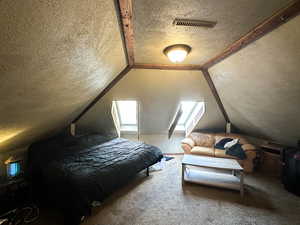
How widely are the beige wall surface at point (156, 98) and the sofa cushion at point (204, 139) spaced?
32 centimetres

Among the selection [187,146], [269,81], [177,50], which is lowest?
[187,146]

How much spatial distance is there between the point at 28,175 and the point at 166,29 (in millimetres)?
3044

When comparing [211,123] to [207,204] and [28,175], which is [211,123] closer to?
[207,204]

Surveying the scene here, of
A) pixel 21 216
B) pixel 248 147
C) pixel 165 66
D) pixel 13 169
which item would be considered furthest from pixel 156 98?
pixel 21 216

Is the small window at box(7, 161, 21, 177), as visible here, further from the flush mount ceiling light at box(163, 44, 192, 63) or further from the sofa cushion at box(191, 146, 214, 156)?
the sofa cushion at box(191, 146, 214, 156)

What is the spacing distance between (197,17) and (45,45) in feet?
3.71

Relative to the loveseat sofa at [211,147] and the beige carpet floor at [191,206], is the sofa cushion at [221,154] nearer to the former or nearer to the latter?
the loveseat sofa at [211,147]

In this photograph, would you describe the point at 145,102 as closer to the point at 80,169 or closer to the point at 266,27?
the point at 80,169

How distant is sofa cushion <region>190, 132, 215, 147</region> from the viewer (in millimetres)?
4047

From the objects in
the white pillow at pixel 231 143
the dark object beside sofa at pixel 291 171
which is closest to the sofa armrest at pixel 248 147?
the white pillow at pixel 231 143

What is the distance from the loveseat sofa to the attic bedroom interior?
28 millimetres

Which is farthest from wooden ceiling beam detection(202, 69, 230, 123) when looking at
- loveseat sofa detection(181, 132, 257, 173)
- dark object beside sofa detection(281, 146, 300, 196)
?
dark object beside sofa detection(281, 146, 300, 196)

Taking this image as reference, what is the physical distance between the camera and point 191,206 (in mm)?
2246

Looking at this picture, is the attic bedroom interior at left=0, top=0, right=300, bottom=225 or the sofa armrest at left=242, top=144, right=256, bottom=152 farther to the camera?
the sofa armrest at left=242, top=144, right=256, bottom=152
